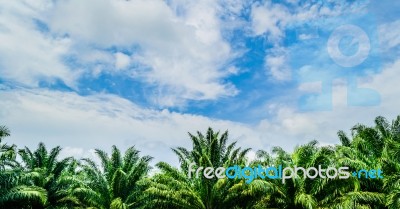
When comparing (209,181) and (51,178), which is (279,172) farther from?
(51,178)

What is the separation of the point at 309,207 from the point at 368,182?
12.9 ft

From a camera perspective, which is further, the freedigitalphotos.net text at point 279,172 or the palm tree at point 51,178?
the palm tree at point 51,178

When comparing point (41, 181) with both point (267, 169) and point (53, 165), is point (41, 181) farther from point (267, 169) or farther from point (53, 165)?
point (267, 169)

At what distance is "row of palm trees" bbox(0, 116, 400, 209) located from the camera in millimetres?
20812

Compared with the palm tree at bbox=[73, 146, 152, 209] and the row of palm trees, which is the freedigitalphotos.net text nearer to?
the row of palm trees

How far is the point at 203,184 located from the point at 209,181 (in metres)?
0.36

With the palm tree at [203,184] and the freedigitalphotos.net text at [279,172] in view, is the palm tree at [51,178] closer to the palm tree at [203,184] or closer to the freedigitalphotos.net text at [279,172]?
the palm tree at [203,184]

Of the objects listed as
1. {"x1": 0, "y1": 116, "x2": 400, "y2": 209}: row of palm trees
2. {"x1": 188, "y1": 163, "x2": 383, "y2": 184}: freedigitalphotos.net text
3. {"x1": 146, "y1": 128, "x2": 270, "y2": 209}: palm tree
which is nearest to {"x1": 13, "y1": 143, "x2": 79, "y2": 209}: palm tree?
{"x1": 0, "y1": 116, "x2": 400, "y2": 209}: row of palm trees

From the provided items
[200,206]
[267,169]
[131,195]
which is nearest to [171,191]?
[200,206]

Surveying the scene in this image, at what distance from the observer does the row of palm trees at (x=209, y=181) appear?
20.8m

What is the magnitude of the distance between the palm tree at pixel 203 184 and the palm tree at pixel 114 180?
2.05 m

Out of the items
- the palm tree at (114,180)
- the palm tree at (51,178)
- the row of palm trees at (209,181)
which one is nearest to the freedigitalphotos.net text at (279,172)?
the row of palm trees at (209,181)

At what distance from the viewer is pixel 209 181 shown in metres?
23.2

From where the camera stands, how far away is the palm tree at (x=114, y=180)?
2538cm
